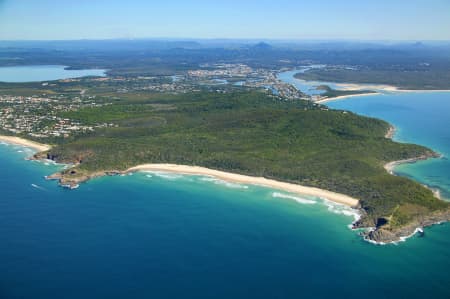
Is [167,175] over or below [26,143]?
below

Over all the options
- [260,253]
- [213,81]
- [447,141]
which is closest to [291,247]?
[260,253]

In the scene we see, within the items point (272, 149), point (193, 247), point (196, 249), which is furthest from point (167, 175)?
point (196, 249)

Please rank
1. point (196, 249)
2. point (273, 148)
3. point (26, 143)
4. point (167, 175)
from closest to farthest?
point (196, 249) < point (167, 175) < point (273, 148) < point (26, 143)

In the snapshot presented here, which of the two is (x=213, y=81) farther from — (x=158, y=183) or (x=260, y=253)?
(x=260, y=253)

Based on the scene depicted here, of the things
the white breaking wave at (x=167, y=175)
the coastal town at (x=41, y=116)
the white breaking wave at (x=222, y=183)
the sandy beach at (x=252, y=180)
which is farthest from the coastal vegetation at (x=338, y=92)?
the white breaking wave at (x=167, y=175)

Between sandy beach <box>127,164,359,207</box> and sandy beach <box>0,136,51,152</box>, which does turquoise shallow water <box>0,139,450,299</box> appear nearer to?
sandy beach <box>127,164,359,207</box>

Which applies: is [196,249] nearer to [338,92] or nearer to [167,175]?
[167,175]
